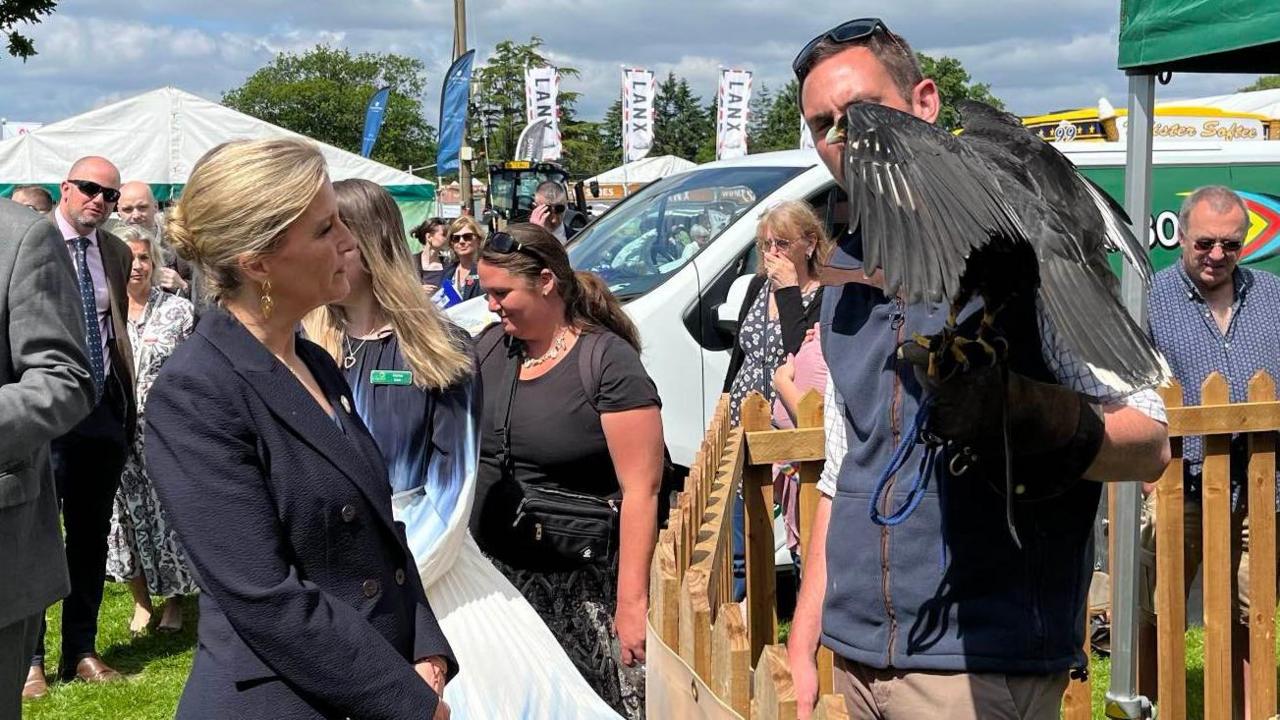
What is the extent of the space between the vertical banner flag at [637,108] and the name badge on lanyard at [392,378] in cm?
3412

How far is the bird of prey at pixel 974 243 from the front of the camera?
64.3 inches

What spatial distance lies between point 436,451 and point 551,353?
74cm

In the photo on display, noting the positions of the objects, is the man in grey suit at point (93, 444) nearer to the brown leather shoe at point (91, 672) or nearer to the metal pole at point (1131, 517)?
the brown leather shoe at point (91, 672)

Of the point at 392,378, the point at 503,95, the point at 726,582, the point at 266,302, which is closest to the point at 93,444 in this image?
the point at 392,378

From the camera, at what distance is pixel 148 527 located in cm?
673

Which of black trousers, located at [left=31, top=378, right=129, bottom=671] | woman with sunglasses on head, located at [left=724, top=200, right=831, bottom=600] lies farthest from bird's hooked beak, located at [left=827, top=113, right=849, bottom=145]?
black trousers, located at [left=31, top=378, right=129, bottom=671]

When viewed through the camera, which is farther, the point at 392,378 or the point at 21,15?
the point at 21,15

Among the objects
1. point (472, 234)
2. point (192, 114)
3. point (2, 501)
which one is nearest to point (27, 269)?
point (2, 501)

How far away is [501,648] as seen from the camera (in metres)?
3.13

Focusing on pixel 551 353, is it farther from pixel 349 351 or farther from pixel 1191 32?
pixel 1191 32

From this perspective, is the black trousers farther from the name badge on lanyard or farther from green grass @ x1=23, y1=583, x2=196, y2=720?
the name badge on lanyard

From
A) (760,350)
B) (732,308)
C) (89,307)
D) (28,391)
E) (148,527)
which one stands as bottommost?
(148,527)

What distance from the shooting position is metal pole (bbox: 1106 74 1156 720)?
398 cm

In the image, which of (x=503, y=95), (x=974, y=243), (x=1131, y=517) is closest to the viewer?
(x=974, y=243)
